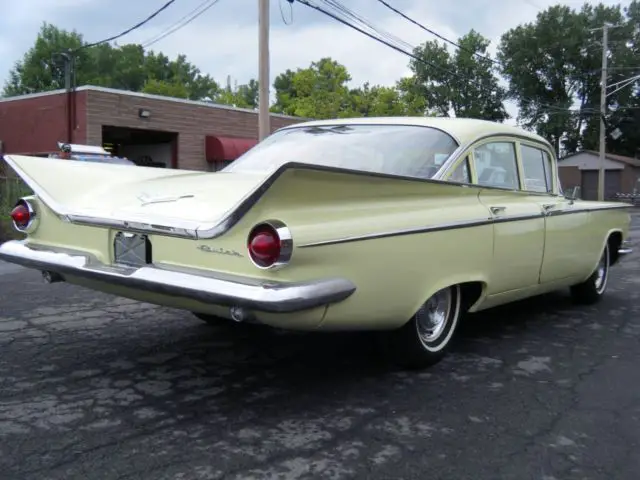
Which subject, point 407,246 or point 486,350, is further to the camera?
point 486,350

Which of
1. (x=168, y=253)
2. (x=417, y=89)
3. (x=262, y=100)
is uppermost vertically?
(x=417, y=89)

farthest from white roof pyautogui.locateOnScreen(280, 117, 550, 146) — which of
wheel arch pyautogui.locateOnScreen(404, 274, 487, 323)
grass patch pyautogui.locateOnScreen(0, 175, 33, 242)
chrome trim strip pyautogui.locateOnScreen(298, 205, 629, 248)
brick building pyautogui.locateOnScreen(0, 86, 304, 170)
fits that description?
brick building pyautogui.locateOnScreen(0, 86, 304, 170)

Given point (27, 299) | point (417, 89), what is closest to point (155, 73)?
point (417, 89)

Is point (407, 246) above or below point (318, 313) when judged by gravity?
above

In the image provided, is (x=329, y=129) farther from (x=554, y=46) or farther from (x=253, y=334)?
(x=554, y=46)

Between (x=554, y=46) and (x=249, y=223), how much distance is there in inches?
2024

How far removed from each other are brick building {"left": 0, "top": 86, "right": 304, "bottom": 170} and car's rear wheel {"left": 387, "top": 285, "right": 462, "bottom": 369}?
1664 cm

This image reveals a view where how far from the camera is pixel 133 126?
19.8 meters

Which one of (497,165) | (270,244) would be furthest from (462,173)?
(270,244)

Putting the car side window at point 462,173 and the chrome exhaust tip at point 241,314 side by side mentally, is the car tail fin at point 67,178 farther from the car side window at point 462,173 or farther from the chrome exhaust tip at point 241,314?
the car side window at point 462,173

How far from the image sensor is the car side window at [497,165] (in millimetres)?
4426

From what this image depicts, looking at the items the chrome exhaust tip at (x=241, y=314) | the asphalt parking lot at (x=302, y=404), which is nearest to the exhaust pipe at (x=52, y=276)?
the asphalt parking lot at (x=302, y=404)

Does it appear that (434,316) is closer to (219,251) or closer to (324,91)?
(219,251)

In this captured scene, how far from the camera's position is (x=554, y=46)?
49.0 m
